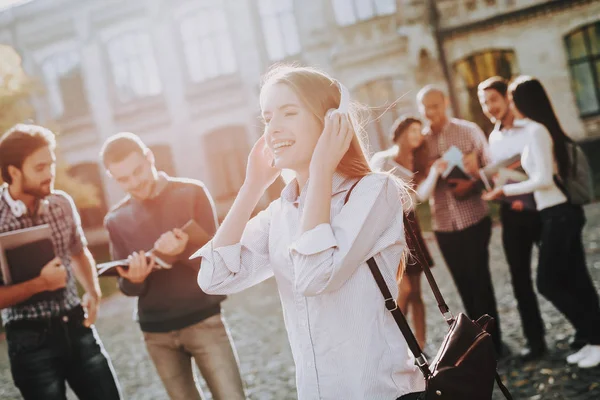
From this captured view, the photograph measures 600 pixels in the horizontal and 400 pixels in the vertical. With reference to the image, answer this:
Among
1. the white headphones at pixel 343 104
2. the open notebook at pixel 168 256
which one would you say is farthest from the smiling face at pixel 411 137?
the white headphones at pixel 343 104

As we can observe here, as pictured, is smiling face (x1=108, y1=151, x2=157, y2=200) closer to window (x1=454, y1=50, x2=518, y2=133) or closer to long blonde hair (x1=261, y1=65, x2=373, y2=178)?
long blonde hair (x1=261, y1=65, x2=373, y2=178)

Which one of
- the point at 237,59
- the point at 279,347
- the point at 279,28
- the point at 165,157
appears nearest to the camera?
the point at 279,347

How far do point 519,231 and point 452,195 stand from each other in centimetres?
57

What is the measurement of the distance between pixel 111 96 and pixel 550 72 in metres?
13.8

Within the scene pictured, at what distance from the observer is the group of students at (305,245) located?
179 centimetres

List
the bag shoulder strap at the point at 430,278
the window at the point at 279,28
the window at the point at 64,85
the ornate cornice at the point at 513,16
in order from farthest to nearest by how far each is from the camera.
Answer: the window at the point at 64,85
the window at the point at 279,28
the ornate cornice at the point at 513,16
the bag shoulder strap at the point at 430,278

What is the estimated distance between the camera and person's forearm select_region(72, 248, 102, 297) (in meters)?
3.53

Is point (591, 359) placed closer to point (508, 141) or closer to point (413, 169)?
point (508, 141)

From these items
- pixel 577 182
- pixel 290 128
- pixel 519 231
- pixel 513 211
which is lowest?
pixel 519 231

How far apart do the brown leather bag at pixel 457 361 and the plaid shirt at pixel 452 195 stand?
2.84 metres

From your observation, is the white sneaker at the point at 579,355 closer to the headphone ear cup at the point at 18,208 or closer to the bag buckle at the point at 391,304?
the bag buckle at the point at 391,304

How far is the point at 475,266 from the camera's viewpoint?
459 centimetres

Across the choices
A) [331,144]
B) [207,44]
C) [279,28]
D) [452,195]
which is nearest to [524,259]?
[452,195]

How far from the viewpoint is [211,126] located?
18.9m
